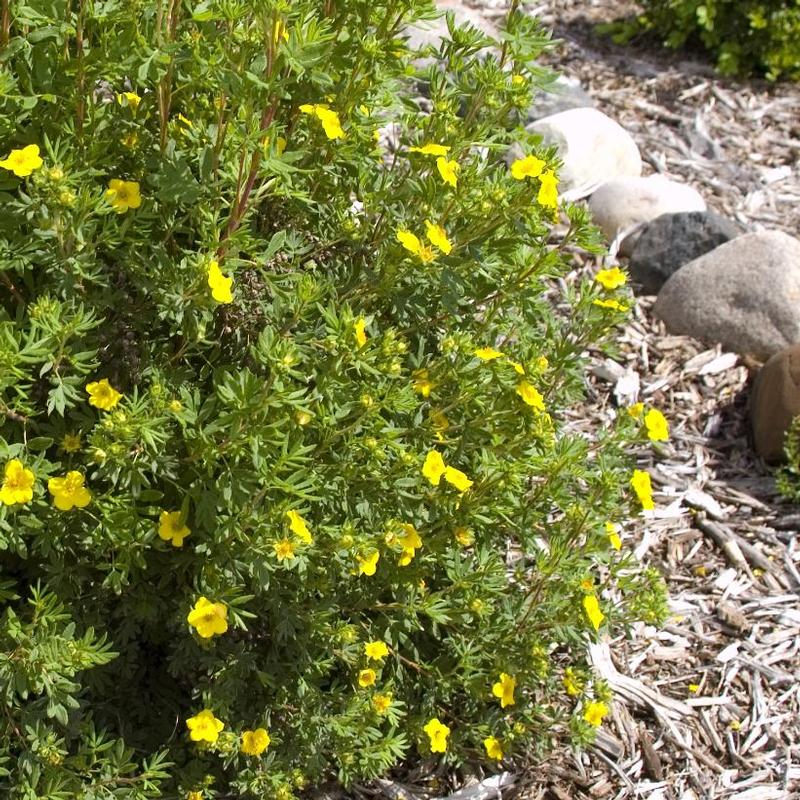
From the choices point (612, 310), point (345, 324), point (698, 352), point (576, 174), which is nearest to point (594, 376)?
point (698, 352)

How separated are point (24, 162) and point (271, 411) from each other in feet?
2.40

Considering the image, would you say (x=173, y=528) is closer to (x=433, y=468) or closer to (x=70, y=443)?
(x=70, y=443)

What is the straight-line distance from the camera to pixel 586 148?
18.8ft

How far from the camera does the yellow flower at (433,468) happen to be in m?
2.65

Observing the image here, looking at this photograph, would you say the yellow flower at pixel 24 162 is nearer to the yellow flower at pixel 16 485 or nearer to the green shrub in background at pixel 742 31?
the yellow flower at pixel 16 485

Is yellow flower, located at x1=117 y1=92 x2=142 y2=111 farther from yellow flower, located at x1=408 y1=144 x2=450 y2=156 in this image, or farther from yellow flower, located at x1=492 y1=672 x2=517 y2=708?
yellow flower, located at x1=492 y1=672 x2=517 y2=708

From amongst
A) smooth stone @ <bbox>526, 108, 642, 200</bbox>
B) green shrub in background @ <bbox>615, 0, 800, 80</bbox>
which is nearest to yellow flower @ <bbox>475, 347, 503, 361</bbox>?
smooth stone @ <bbox>526, 108, 642, 200</bbox>

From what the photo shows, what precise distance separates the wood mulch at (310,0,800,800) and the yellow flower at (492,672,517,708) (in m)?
0.43

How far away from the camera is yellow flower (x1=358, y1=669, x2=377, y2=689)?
9.23 ft

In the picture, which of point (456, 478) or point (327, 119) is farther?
point (456, 478)

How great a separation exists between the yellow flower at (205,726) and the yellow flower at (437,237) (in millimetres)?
1236

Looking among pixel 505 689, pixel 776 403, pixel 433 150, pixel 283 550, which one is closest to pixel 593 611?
pixel 505 689

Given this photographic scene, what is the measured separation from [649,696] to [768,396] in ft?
4.93

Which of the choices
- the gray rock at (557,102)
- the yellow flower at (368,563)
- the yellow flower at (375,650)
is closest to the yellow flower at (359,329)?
the yellow flower at (368,563)
